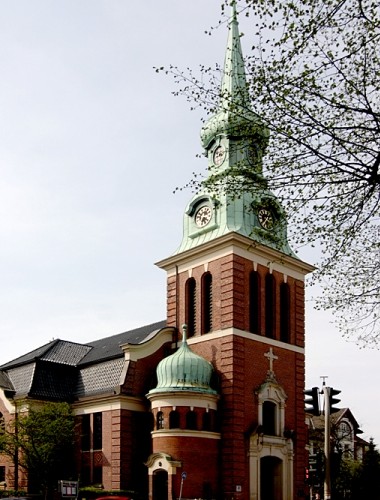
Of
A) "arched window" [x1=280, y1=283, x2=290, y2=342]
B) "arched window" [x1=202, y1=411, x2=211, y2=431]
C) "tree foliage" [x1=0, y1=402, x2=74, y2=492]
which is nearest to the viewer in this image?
"arched window" [x1=202, y1=411, x2=211, y2=431]

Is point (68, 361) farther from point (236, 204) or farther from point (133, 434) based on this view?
point (236, 204)

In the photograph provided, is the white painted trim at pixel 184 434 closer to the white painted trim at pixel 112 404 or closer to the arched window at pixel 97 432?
the white painted trim at pixel 112 404

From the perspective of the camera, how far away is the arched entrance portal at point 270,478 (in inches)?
1793

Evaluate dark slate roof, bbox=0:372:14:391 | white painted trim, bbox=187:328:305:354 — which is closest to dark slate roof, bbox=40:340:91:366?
dark slate roof, bbox=0:372:14:391

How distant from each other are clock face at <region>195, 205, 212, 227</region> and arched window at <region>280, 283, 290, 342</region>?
261 inches

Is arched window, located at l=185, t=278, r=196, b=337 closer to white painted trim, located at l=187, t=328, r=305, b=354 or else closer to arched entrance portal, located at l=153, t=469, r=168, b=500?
white painted trim, located at l=187, t=328, r=305, b=354

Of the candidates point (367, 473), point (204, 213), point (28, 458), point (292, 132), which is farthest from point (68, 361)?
point (292, 132)

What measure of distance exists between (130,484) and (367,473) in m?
19.6

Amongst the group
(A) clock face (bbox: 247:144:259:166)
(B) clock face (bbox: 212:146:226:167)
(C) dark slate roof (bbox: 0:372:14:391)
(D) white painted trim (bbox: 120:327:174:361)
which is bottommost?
(C) dark slate roof (bbox: 0:372:14:391)

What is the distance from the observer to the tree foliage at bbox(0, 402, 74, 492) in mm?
46312

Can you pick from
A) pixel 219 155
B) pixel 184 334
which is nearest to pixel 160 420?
pixel 184 334

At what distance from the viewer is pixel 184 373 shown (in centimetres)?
4388

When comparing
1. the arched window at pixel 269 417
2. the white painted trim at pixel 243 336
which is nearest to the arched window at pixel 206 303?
the white painted trim at pixel 243 336

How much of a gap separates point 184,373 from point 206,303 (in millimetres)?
5682
